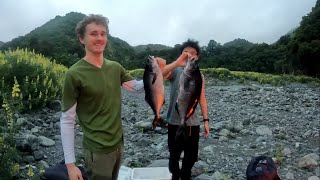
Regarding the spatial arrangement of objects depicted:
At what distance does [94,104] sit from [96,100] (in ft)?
0.11

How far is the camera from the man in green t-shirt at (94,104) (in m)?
2.97

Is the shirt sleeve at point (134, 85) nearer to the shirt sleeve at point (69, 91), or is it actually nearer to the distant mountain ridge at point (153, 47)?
the shirt sleeve at point (69, 91)

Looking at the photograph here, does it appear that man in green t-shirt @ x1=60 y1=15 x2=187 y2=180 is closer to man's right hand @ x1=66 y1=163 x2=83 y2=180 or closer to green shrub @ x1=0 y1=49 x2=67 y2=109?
man's right hand @ x1=66 y1=163 x2=83 y2=180

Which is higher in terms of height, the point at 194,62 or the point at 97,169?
the point at 194,62

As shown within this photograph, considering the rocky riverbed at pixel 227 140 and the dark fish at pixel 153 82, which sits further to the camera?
the rocky riverbed at pixel 227 140

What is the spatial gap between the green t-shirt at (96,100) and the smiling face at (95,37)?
0.11 metres

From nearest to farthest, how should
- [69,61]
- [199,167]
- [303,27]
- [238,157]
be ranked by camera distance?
1. [199,167]
2. [238,157]
3. [69,61]
4. [303,27]

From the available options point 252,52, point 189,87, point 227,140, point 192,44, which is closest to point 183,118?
point 189,87

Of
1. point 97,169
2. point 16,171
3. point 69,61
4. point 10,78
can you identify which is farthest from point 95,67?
point 69,61

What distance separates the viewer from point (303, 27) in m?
30.4

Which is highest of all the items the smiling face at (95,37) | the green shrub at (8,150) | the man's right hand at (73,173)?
the smiling face at (95,37)

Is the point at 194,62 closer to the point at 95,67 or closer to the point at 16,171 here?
the point at 95,67

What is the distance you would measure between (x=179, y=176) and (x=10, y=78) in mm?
5926

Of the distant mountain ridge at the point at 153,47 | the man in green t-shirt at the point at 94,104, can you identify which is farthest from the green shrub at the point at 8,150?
the distant mountain ridge at the point at 153,47
